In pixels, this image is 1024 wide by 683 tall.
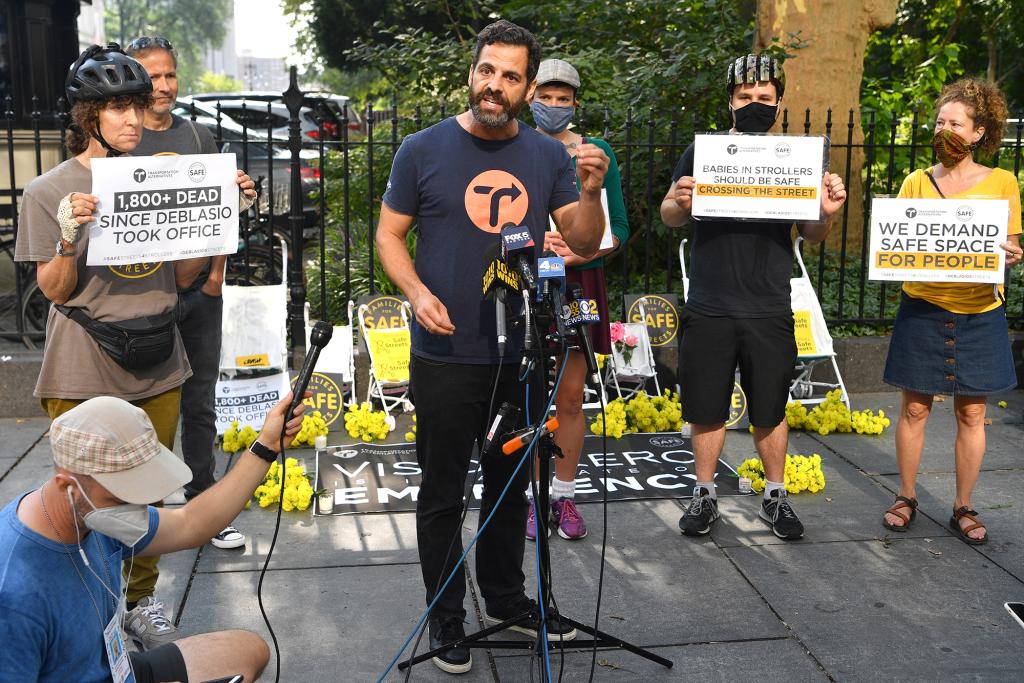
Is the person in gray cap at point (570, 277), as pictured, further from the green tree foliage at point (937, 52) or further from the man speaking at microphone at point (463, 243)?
the green tree foliage at point (937, 52)

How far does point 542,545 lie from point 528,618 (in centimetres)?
63

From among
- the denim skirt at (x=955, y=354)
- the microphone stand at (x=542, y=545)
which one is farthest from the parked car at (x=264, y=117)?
the microphone stand at (x=542, y=545)

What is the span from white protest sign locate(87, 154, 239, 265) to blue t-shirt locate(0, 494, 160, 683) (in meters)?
1.50

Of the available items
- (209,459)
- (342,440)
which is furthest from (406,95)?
(209,459)

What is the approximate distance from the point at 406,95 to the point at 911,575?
32.7ft

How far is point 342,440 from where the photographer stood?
6602mm

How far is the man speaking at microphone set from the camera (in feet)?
A: 11.6

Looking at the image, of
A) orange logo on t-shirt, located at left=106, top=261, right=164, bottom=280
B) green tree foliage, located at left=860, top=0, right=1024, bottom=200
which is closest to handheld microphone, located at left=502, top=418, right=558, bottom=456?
orange logo on t-shirt, located at left=106, top=261, right=164, bottom=280

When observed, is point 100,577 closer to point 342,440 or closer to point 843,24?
point 342,440

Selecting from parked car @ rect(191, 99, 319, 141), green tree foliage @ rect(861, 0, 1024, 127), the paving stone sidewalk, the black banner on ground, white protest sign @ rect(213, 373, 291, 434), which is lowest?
the paving stone sidewalk

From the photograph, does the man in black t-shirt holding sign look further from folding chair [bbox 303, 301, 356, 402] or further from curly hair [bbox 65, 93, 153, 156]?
folding chair [bbox 303, 301, 356, 402]

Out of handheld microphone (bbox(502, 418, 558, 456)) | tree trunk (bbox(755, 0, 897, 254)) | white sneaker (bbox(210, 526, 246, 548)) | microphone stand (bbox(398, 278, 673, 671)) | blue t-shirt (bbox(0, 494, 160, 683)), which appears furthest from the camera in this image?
tree trunk (bbox(755, 0, 897, 254))

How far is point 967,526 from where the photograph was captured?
503 cm

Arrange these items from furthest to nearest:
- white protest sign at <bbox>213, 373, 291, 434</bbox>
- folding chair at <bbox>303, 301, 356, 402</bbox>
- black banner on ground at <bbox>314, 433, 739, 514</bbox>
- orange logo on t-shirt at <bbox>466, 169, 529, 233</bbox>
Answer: folding chair at <bbox>303, 301, 356, 402</bbox>
white protest sign at <bbox>213, 373, 291, 434</bbox>
black banner on ground at <bbox>314, 433, 739, 514</bbox>
orange logo on t-shirt at <bbox>466, 169, 529, 233</bbox>
